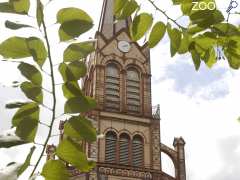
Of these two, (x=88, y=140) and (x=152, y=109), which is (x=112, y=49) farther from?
(x=88, y=140)

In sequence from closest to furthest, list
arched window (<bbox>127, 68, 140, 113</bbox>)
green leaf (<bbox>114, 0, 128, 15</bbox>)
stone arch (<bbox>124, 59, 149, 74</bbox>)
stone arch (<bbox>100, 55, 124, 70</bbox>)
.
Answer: green leaf (<bbox>114, 0, 128, 15</bbox>) → arched window (<bbox>127, 68, 140, 113</bbox>) → stone arch (<bbox>100, 55, 124, 70</bbox>) → stone arch (<bbox>124, 59, 149, 74</bbox>)

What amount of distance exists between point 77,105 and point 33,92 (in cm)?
4

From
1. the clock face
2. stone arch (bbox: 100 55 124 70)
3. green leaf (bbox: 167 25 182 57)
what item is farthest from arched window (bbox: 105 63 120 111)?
green leaf (bbox: 167 25 182 57)

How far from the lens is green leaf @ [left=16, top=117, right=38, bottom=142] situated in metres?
0.46

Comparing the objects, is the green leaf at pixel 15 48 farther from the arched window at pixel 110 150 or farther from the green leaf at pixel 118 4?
the arched window at pixel 110 150

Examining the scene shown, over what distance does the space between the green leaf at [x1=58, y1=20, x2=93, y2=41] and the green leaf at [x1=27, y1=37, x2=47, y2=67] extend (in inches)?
0.9

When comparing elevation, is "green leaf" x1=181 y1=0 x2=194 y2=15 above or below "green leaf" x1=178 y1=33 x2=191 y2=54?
above

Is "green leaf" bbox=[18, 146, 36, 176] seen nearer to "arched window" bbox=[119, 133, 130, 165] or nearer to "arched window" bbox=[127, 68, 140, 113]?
"arched window" bbox=[119, 133, 130, 165]

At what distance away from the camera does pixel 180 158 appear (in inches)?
701

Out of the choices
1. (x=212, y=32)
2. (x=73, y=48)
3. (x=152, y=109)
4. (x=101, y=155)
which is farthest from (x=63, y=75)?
(x=152, y=109)

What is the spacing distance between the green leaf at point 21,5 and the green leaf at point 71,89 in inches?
3.2

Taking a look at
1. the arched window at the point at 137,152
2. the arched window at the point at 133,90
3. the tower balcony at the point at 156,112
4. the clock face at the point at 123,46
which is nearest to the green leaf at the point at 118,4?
the arched window at the point at 137,152

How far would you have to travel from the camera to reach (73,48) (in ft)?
1.66

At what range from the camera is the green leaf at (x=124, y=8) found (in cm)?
61
